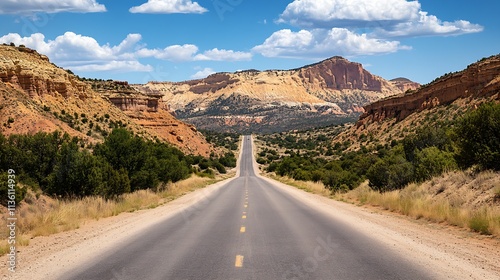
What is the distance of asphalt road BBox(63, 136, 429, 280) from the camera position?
8.21 meters

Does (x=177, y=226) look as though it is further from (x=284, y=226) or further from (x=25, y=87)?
(x=25, y=87)

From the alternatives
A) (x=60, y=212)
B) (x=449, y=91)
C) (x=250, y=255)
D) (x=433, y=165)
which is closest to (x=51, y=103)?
(x=60, y=212)

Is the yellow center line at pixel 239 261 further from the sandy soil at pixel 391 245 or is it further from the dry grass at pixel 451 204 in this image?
the dry grass at pixel 451 204

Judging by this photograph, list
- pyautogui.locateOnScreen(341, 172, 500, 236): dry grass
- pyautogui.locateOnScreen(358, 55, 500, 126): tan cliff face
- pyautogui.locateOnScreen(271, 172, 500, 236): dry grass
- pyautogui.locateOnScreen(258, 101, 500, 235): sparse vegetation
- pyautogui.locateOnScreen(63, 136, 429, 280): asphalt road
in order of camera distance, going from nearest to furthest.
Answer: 1. pyautogui.locateOnScreen(63, 136, 429, 280): asphalt road
2. pyautogui.locateOnScreen(341, 172, 500, 236): dry grass
3. pyautogui.locateOnScreen(271, 172, 500, 236): dry grass
4. pyautogui.locateOnScreen(258, 101, 500, 235): sparse vegetation
5. pyautogui.locateOnScreen(358, 55, 500, 126): tan cliff face

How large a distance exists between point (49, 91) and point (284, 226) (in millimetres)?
57686

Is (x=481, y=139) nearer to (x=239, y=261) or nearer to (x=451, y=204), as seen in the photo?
(x=451, y=204)

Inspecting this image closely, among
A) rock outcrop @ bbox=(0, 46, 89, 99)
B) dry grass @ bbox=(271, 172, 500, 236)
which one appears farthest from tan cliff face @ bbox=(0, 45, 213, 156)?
dry grass @ bbox=(271, 172, 500, 236)

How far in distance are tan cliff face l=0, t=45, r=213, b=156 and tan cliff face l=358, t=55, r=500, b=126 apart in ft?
150

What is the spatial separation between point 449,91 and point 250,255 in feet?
253

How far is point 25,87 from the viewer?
6003 cm

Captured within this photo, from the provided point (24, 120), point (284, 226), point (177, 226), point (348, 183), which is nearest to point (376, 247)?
point (284, 226)

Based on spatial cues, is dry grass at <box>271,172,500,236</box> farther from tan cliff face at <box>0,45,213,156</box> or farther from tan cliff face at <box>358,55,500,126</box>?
tan cliff face at <box>358,55,500,126</box>

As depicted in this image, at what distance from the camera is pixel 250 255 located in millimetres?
9898

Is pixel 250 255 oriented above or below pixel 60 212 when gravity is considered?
above
